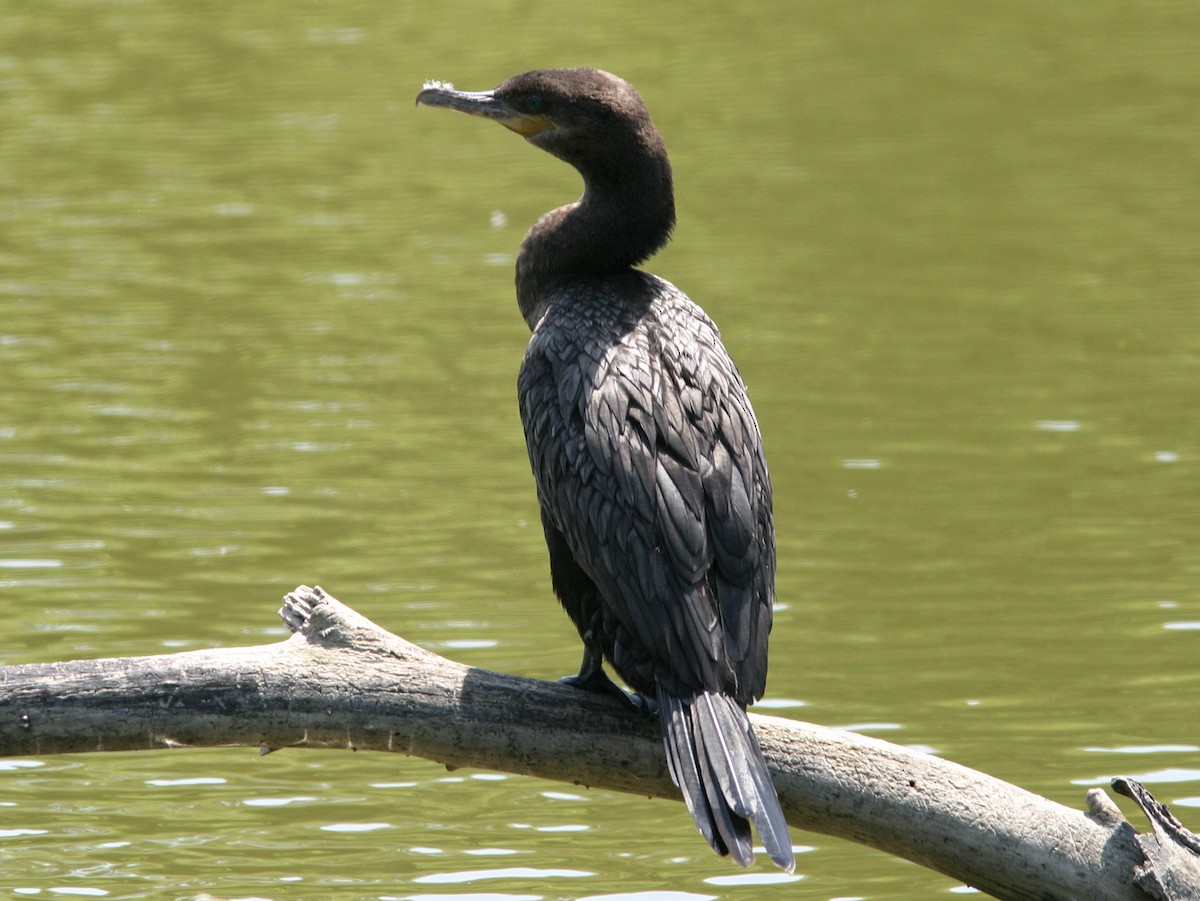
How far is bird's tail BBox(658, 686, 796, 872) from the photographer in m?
3.78

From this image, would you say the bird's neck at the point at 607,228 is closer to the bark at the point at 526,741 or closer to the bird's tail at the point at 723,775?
the bark at the point at 526,741

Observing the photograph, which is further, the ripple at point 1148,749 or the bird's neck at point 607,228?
the ripple at point 1148,749

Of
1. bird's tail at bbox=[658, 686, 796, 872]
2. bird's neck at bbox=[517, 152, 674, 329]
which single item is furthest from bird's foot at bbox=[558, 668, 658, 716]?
bird's neck at bbox=[517, 152, 674, 329]

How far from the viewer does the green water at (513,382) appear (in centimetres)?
617

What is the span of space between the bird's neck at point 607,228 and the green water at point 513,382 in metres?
1.76

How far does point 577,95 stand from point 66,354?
6246mm

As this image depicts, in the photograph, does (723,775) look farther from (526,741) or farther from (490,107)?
(490,107)

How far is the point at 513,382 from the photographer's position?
9789 mm

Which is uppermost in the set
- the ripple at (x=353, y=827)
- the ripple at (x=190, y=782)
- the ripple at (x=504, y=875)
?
the ripple at (x=190, y=782)

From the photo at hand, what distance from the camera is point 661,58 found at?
16.0 m

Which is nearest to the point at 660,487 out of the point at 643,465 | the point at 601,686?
the point at 643,465

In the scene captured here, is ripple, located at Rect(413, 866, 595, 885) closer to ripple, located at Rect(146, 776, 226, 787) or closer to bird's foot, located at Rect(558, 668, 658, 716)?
ripple, located at Rect(146, 776, 226, 787)

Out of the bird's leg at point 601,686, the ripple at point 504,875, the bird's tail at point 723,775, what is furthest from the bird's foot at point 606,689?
the ripple at point 504,875

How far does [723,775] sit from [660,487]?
2.35 ft
